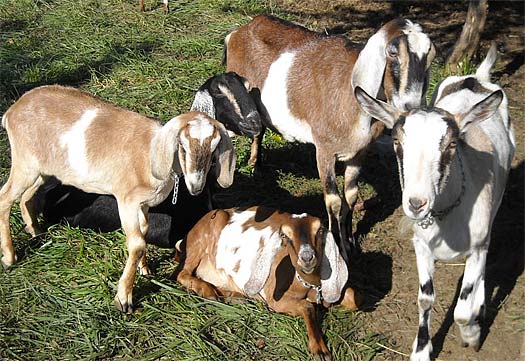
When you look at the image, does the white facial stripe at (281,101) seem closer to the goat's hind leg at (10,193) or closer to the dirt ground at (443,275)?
the dirt ground at (443,275)

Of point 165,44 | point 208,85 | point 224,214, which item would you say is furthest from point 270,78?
point 165,44

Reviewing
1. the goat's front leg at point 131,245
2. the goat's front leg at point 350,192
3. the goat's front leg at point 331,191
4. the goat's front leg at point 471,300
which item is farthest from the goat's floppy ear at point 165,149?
the goat's front leg at point 471,300

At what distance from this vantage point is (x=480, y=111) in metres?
3.86

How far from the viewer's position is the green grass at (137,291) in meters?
4.63

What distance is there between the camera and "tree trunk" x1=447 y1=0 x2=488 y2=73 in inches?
301

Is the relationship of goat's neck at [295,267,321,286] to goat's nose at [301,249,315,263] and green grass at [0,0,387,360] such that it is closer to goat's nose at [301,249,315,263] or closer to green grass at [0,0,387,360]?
goat's nose at [301,249,315,263]

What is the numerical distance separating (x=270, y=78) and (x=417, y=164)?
8.19 feet

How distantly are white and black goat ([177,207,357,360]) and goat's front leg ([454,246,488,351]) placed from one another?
73 centimetres

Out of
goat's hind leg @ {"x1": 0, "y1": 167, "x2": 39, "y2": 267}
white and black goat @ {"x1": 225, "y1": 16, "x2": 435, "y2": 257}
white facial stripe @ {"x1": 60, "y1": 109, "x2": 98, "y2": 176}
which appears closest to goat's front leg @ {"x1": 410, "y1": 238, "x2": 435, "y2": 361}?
white and black goat @ {"x1": 225, "y1": 16, "x2": 435, "y2": 257}

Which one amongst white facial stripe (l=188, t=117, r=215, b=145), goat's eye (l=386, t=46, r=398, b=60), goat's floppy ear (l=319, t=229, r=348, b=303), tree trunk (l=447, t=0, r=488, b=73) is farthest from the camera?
tree trunk (l=447, t=0, r=488, b=73)

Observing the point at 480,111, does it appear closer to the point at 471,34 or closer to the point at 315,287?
the point at 315,287

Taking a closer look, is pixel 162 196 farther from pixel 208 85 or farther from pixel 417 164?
pixel 417 164

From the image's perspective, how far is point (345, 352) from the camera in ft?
15.3

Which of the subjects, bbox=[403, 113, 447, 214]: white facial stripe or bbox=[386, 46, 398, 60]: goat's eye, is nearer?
bbox=[403, 113, 447, 214]: white facial stripe
